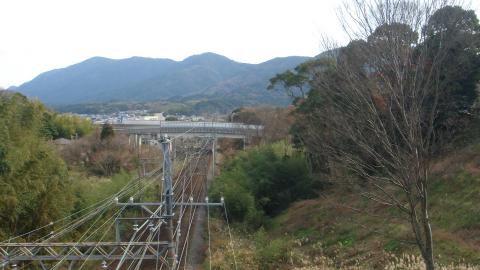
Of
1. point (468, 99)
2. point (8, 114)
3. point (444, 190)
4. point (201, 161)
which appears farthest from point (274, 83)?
point (8, 114)

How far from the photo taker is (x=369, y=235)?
48.6ft

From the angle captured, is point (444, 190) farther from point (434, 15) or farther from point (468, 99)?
point (434, 15)

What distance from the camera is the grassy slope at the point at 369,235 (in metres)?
12.1

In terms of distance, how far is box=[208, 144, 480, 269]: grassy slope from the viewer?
12.1 metres

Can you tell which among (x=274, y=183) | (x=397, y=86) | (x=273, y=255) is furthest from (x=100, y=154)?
(x=397, y=86)

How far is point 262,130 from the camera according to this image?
119 ft

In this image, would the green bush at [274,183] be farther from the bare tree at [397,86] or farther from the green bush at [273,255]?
the bare tree at [397,86]

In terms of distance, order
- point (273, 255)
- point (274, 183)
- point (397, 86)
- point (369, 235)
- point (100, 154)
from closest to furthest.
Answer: point (397, 86) < point (273, 255) < point (369, 235) < point (274, 183) < point (100, 154)

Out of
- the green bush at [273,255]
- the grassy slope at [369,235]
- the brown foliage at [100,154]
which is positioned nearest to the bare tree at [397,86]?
the grassy slope at [369,235]

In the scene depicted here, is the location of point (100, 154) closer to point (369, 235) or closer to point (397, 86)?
point (369, 235)

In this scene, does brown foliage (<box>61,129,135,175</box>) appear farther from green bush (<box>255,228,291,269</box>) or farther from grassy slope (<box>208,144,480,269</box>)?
green bush (<box>255,228,291,269</box>)

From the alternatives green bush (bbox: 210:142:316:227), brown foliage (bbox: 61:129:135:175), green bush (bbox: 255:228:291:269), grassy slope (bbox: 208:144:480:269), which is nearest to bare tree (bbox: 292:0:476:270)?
grassy slope (bbox: 208:144:480:269)

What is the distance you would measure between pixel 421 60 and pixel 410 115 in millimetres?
706

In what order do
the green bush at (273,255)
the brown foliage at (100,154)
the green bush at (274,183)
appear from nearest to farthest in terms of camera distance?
the green bush at (273,255), the green bush at (274,183), the brown foliage at (100,154)
